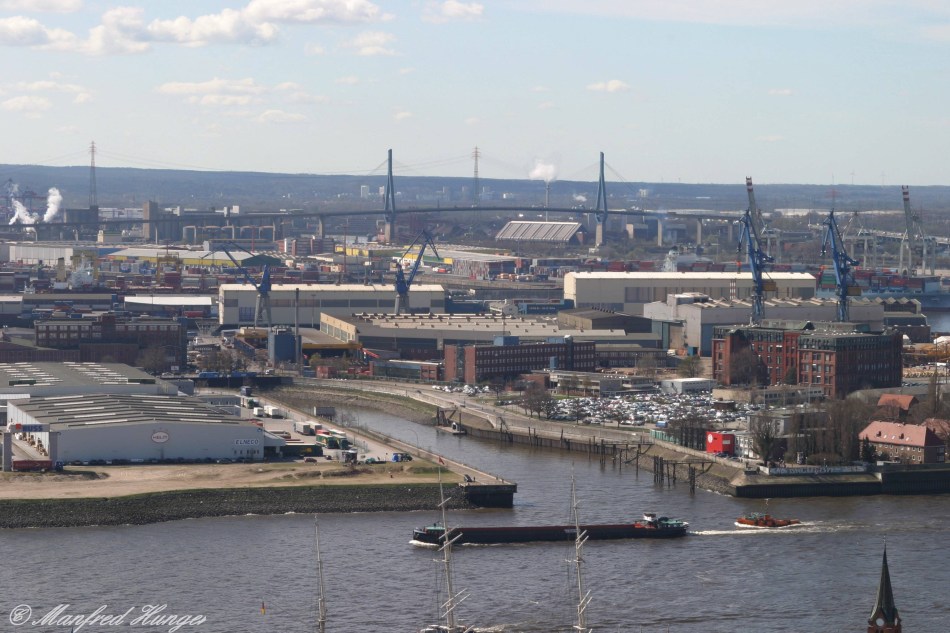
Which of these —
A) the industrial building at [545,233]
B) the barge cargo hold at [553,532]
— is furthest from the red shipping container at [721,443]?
the industrial building at [545,233]

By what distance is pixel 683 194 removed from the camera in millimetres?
146375

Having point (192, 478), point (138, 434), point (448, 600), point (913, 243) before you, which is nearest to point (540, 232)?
point (913, 243)

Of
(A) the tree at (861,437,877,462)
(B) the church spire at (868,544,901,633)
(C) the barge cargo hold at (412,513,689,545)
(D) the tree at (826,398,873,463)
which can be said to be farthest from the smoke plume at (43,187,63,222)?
(B) the church spire at (868,544,901,633)

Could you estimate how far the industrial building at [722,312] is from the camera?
1293 inches

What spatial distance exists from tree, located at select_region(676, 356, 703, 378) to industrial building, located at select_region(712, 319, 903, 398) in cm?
73

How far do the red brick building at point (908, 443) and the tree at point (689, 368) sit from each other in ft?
27.1

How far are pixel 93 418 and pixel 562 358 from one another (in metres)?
11.2

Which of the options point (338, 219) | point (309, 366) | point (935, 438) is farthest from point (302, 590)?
point (338, 219)

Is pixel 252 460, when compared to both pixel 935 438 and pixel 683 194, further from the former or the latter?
pixel 683 194

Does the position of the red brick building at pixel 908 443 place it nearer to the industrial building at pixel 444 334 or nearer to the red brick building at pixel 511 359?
the red brick building at pixel 511 359

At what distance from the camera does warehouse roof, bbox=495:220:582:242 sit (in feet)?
238

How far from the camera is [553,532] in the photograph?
16.9 meters

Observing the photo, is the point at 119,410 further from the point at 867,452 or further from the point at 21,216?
the point at 21,216

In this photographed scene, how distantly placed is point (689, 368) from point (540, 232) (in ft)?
146
